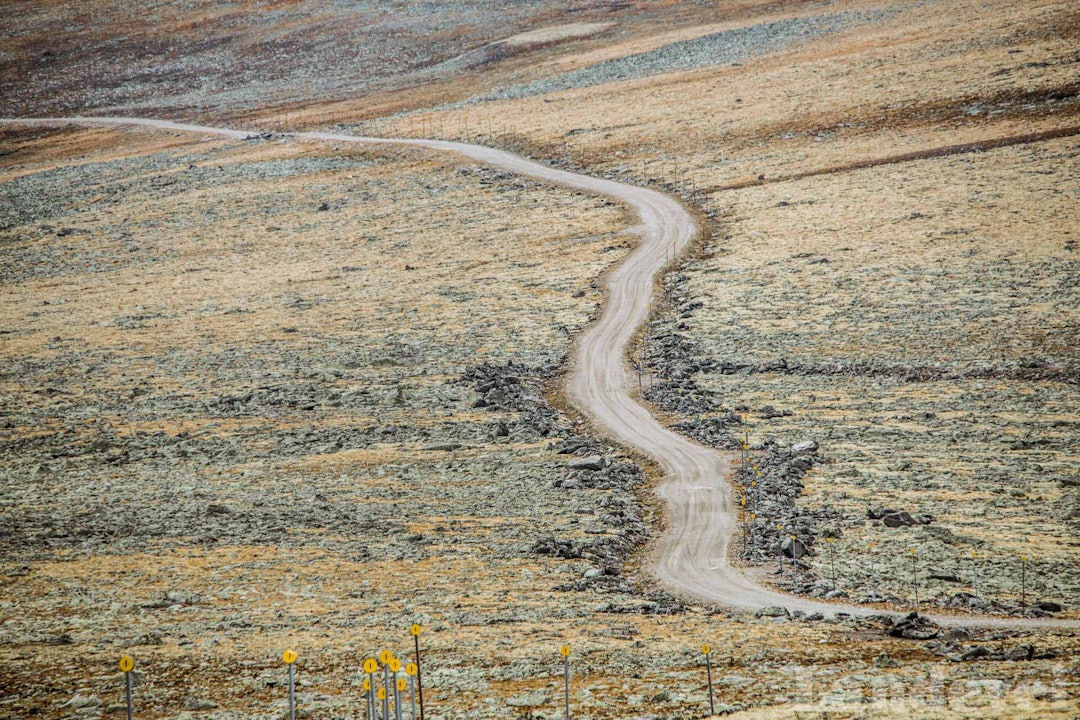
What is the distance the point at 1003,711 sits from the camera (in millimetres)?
17172

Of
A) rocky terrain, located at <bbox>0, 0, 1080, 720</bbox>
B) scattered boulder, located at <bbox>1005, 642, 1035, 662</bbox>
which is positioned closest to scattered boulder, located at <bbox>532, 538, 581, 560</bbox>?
rocky terrain, located at <bbox>0, 0, 1080, 720</bbox>

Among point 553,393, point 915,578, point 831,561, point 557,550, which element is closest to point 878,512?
point 831,561

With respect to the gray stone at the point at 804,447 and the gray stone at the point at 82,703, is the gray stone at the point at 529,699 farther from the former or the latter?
the gray stone at the point at 804,447

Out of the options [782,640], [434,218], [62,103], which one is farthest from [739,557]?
[62,103]

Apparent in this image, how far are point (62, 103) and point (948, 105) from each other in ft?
373

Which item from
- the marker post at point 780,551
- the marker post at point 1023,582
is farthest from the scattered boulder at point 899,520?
the marker post at point 1023,582

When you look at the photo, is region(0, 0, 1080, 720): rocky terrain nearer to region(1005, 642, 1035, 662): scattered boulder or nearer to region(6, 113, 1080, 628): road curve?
region(1005, 642, 1035, 662): scattered boulder

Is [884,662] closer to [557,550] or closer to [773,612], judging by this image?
[773,612]

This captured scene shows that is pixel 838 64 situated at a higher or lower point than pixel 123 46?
lower

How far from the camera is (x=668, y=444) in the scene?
126 feet

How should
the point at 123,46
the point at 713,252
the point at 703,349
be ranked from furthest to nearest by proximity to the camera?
the point at 123,46
the point at 713,252
the point at 703,349

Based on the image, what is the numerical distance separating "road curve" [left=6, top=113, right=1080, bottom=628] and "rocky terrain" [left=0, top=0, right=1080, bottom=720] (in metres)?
0.89

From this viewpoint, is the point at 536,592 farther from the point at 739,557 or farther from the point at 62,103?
the point at 62,103

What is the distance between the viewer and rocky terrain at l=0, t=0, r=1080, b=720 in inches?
858
